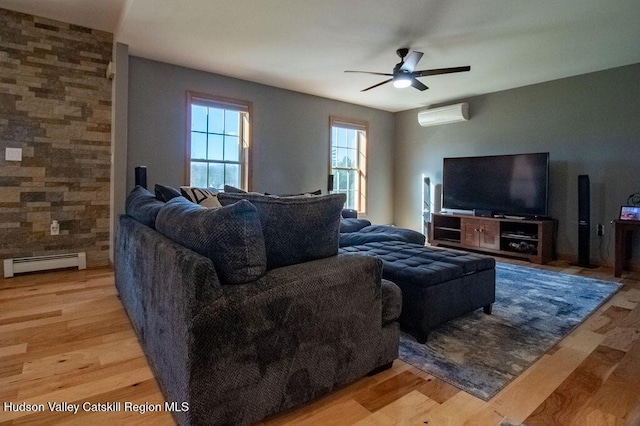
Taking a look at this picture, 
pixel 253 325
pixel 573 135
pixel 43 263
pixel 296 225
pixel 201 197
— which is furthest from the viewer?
pixel 573 135

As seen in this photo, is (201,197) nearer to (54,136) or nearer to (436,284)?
(54,136)

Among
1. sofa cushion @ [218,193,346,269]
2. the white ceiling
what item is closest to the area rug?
sofa cushion @ [218,193,346,269]

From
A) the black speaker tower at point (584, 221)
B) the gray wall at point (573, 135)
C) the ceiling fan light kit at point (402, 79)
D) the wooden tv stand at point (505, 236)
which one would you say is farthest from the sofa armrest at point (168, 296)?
the gray wall at point (573, 135)

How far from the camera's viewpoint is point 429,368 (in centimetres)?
171

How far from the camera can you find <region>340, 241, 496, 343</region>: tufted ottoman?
196 cm

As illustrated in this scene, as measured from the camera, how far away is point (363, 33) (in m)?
3.21

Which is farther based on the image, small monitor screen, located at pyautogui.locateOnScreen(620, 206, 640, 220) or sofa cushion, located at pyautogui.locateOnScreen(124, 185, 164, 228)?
small monitor screen, located at pyautogui.locateOnScreen(620, 206, 640, 220)

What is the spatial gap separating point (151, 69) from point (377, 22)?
269 centimetres

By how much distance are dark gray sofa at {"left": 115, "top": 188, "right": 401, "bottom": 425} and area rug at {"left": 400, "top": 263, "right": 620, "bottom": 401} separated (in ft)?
1.10

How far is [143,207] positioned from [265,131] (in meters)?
3.06

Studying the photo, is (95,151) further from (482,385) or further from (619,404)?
(619,404)

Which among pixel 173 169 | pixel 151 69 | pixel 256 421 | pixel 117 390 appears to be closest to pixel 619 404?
pixel 256 421

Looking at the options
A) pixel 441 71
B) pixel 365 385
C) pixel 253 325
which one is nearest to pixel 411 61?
pixel 441 71

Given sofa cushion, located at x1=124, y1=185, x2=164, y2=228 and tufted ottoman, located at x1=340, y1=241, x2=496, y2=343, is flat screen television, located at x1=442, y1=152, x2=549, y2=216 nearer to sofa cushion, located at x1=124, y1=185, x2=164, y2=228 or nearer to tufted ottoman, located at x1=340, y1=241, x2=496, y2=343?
tufted ottoman, located at x1=340, y1=241, x2=496, y2=343
